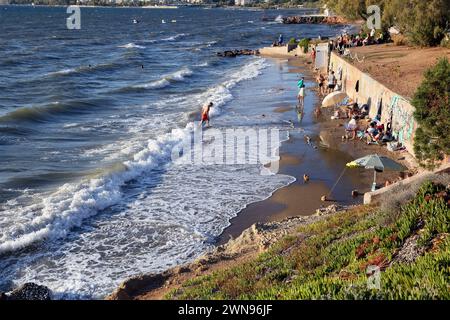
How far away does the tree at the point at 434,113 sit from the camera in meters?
13.0

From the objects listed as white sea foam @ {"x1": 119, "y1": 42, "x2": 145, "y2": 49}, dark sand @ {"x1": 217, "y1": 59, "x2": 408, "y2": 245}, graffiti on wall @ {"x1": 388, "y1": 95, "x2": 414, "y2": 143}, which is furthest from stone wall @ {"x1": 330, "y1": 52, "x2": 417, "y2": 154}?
white sea foam @ {"x1": 119, "y1": 42, "x2": 145, "y2": 49}

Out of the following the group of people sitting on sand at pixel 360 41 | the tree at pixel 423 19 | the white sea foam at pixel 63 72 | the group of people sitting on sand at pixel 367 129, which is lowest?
the group of people sitting on sand at pixel 367 129

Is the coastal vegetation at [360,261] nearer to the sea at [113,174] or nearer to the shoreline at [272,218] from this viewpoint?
the shoreline at [272,218]

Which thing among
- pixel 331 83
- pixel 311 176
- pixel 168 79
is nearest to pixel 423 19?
pixel 331 83

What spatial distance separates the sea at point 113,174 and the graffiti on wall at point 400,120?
4.80 metres

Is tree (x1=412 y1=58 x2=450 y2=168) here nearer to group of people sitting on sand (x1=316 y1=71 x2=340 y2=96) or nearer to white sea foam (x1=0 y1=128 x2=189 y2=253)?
white sea foam (x1=0 y1=128 x2=189 y2=253)

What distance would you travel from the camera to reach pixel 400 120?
67.4 ft

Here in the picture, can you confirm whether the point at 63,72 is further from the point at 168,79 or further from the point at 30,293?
the point at 30,293

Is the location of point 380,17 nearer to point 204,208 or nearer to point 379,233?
point 204,208

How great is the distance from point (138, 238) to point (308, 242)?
197 inches

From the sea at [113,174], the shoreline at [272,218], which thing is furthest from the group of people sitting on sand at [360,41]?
the shoreline at [272,218]

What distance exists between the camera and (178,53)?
211ft

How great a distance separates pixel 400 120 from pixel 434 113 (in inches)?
294

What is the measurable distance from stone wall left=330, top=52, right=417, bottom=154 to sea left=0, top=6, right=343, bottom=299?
13.1ft
